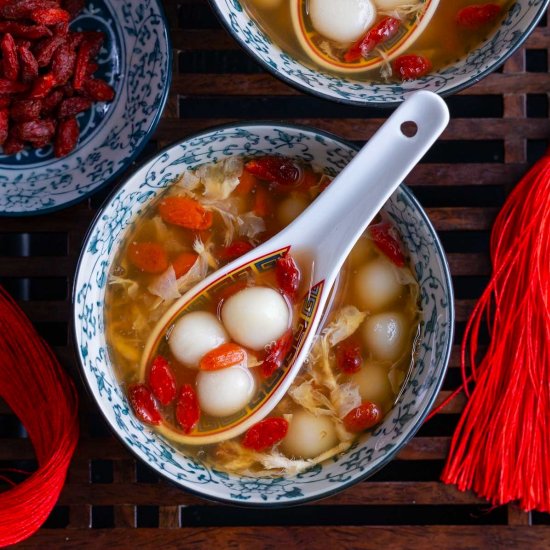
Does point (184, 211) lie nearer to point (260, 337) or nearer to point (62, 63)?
point (260, 337)

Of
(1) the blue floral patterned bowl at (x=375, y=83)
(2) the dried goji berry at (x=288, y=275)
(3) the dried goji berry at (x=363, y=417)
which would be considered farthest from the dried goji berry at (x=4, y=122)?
(3) the dried goji berry at (x=363, y=417)

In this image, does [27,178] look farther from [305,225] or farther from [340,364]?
[340,364]

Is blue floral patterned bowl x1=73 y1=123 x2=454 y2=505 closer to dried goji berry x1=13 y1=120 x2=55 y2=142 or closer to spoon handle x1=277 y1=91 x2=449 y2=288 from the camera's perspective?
spoon handle x1=277 y1=91 x2=449 y2=288

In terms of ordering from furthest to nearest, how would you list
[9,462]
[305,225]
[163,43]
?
[9,462] → [163,43] → [305,225]

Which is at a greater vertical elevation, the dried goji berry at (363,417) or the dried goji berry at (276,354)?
the dried goji berry at (276,354)

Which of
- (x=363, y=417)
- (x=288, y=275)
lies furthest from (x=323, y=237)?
(x=363, y=417)

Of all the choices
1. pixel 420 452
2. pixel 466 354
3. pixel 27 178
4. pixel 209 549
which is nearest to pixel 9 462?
pixel 209 549

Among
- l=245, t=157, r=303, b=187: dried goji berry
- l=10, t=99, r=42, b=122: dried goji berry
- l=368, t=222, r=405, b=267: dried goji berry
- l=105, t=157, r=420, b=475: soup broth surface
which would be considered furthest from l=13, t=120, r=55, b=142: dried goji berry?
l=368, t=222, r=405, b=267: dried goji berry

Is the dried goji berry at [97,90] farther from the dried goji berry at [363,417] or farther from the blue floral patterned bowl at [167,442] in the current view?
the dried goji berry at [363,417]
